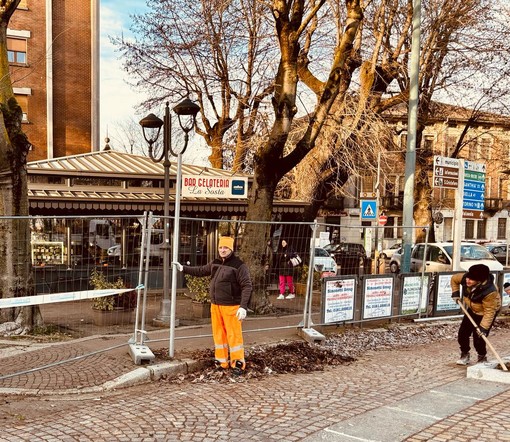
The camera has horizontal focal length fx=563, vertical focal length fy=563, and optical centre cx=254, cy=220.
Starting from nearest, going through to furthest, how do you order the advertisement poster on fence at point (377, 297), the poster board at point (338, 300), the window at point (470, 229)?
1. the poster board at point (338, 300)
2. the advertisement poster on fence at point (377, 297)
3. the window at point (470, 229)

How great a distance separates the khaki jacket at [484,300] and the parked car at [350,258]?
290 cm

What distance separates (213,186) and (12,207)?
581cm

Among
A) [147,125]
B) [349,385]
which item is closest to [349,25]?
[147,125]

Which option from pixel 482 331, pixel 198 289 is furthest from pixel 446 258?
pixel 482 331

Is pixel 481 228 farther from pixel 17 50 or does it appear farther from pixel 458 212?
pixel 458 212

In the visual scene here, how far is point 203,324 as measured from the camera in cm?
1004

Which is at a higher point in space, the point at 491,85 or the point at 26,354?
the point at 491,85

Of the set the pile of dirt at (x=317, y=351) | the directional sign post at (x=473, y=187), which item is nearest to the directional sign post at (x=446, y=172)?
the directional sign post at (x=473, y=187)

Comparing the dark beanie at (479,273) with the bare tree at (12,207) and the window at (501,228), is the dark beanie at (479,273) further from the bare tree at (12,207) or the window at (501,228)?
the window at (501,228)

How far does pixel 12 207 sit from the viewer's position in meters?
9.07

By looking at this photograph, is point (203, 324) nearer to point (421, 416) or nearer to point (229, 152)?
point (421, 416)

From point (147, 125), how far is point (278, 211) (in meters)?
7.98

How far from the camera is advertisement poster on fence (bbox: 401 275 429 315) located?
36.8 feet

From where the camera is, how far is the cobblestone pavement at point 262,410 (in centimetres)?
490
